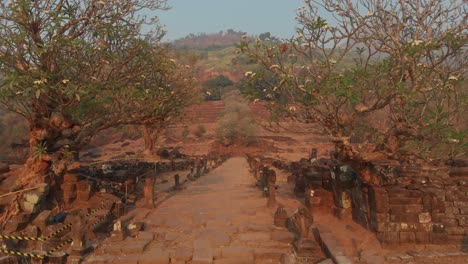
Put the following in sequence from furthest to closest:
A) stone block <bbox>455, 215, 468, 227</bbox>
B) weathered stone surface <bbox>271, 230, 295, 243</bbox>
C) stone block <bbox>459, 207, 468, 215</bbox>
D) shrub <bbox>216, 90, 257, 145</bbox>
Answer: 1. shrub <bbox>216, 90, 257, 145</bbox>
2. stone block <bbox>459, 207, 468, 215</bbox>
3. weathered stone surface <bbox>271, 230, 295, 243</bbox>
4. stone block <bbox>455, 215, 468, 227</bbox>

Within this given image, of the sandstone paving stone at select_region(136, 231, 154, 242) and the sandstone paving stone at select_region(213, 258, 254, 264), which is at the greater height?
the sandstone paving stone at select_region(136, 231, 154, 242)

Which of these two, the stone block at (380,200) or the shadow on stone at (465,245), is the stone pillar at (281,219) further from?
the shadow on stone at (465,245)

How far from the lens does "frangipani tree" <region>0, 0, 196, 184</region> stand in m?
9.02

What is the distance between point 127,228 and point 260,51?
5.18 metres

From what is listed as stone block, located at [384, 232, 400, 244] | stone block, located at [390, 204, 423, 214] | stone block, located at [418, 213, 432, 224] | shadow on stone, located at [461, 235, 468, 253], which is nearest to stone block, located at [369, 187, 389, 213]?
stone block, located at [390, 204, 423, 214]

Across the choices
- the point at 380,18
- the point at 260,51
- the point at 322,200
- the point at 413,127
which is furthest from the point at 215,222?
the point at 380,18

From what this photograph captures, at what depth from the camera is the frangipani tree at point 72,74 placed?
29.6ft

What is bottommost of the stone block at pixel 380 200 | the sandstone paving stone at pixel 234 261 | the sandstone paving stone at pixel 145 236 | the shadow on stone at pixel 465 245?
the sandstone paving stone at pixel 234 261

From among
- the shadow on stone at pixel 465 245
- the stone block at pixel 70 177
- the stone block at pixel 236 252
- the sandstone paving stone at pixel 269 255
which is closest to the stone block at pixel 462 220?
the shadow on stone at pixel 465 245

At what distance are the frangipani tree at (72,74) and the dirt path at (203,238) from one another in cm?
282

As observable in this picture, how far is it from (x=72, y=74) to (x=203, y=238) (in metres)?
5.27

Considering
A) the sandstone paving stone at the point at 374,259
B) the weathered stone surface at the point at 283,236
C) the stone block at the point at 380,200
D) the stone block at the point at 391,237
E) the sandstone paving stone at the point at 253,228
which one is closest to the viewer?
the sandstone paving stone at the point at 374,259

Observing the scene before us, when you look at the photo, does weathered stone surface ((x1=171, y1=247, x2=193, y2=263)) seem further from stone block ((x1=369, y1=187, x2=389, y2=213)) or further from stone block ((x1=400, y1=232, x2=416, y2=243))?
stone block ((x1=400, y1=232, x2=416, y2=243))

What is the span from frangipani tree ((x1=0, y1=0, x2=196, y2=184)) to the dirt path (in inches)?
111
